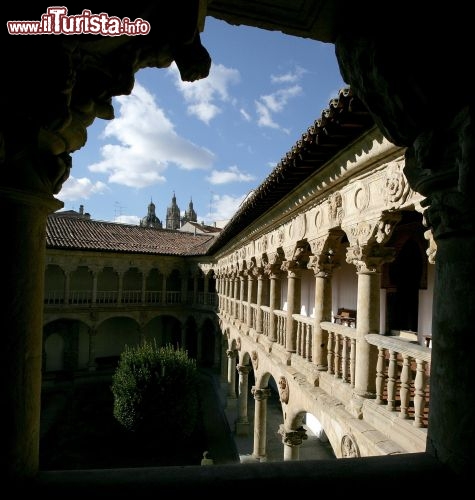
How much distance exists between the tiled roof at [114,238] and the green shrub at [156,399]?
10.2 meters

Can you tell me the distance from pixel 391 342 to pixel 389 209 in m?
1.57

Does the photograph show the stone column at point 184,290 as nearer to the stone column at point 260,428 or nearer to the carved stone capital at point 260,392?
the stone column at point 260,428

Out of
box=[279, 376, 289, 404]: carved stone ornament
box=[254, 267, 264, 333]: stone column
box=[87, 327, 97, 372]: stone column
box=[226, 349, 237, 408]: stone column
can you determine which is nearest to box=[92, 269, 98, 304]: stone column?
box=[87, 327, 97, 372]: stone column

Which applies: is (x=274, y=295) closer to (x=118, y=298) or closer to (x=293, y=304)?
(x=293, y=304)

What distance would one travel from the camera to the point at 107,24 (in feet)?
5.07

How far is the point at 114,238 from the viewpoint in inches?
933

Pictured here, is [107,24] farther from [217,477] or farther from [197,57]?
[217,477]

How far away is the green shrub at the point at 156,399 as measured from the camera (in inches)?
503

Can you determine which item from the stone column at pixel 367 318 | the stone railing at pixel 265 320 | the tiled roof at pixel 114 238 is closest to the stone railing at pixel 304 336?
the stone column at pixel 367 318

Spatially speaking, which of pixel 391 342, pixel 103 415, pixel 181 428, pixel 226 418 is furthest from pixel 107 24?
pixel 103 415

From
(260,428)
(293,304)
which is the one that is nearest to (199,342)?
(260,428)

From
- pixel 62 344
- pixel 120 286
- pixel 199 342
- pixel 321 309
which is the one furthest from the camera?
pixel 199 342

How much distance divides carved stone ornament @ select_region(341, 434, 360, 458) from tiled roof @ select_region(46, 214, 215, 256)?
18.2m

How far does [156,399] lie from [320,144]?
450 inches
